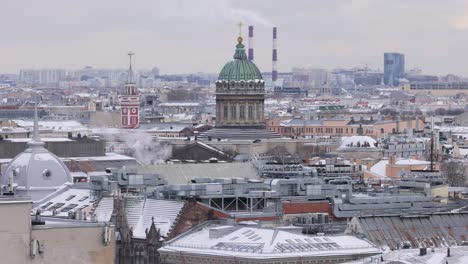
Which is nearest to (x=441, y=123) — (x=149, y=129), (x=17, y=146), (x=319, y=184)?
(x=149, y=129)

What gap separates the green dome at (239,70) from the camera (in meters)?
87.1

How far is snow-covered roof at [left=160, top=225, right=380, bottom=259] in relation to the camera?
36.0 m

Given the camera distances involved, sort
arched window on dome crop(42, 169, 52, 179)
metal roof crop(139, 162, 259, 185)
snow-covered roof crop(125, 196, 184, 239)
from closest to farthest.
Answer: snow-covered roof crop(125, 196, 184, 239)
arched window on dome crop(42, 169, 52, 179)
metal roof crop(139, 162, 259, 185)

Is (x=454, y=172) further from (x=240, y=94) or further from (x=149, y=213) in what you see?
(x=149, y=213)

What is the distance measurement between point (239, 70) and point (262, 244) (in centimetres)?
5119

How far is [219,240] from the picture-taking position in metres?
37.3

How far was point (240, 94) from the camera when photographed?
87.2 m

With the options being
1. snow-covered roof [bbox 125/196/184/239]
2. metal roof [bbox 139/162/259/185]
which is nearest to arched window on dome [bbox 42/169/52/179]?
metal roof [bbox 139/162/259/185]

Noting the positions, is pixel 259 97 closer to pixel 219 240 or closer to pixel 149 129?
pixel 149 129

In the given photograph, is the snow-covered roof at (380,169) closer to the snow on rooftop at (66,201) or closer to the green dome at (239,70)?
the green dome at (239,70)

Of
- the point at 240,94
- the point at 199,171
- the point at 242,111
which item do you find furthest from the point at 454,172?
the point at 242,111

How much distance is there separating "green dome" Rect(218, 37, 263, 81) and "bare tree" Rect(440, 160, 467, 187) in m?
A: 16.0

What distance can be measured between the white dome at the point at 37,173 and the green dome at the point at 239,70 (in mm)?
38246

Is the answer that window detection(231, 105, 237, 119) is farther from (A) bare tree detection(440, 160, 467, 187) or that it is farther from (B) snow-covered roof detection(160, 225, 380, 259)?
(B) snow-covered roof detection(160, 225, 380, 259)
